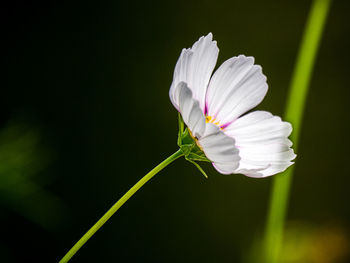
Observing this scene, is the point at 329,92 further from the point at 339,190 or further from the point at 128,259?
the point at 128,259

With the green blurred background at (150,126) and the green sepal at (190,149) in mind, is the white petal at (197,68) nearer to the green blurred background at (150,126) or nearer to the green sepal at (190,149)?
the green sepal at (190,149)

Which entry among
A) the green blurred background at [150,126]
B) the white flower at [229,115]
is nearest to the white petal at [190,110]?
the white flower at [229,115]

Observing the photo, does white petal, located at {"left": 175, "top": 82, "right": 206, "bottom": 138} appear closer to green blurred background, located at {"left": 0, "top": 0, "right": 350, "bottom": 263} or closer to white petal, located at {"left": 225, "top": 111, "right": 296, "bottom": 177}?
white petal, located at {"left": 225, "top": 111, "right": 296, "bottom": 177}

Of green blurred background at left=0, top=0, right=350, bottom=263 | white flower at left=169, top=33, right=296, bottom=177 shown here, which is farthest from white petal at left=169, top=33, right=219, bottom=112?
green blurred background at left=0, top=0, right=350, bottom=263

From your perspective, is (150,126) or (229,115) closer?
(229,115)

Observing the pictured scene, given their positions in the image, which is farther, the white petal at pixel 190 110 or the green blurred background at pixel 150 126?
the green blurred background at pixel 150 126

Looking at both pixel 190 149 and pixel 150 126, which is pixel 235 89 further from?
pixel 150 126

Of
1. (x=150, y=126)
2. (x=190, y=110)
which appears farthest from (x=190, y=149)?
(x=150, y=126)
